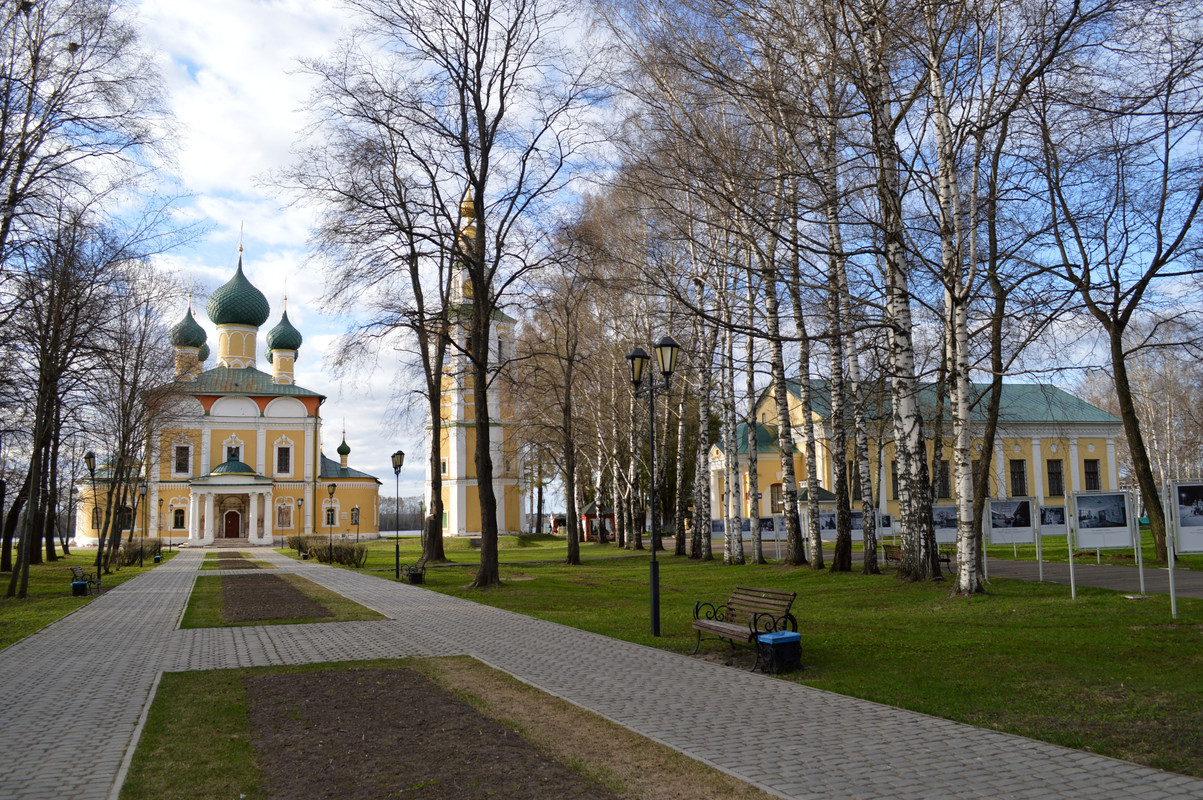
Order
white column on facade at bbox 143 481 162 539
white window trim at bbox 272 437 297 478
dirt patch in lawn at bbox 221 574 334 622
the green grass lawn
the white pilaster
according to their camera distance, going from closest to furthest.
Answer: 1. dirt patch in lawn at bbox 221 574 334 622
2. the green grass lawn
3. white column on facade at bbox 143 481 162 539
4. the white pilaster
5. white window trim at bbox 272 437 297 478

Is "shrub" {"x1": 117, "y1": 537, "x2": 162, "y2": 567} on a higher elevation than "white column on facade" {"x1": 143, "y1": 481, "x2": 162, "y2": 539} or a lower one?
lower

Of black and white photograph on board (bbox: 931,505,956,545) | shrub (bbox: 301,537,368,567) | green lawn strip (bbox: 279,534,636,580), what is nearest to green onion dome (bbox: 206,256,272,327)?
green lawn strip (bbox: 279,534,636,580)

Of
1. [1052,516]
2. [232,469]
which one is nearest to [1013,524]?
[1052,516]

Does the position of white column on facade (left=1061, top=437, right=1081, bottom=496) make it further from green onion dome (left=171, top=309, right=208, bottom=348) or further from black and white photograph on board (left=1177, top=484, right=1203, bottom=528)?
green onion dome (left=171, top=309, right=208, bottom=348)

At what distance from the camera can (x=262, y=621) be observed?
14.0 meters

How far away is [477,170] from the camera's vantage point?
1970 cm

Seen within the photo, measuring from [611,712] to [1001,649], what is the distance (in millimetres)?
4845

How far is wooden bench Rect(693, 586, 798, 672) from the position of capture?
363 inches

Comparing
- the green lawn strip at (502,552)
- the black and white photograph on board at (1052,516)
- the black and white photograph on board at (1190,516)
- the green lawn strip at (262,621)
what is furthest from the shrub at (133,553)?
the black and white photograph on board at (1190,516)

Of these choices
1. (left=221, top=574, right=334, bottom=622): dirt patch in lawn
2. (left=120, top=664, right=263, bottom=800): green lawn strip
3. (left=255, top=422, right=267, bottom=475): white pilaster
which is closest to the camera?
(left=120, top=664, right=263, bottom=800): green lawn strip

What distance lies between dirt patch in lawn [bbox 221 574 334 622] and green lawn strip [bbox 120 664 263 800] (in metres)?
6.06

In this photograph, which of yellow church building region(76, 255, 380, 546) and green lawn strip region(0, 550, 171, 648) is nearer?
green lawn strip region(0, 550, 171, 648)

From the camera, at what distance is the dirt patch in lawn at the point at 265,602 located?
14.8m

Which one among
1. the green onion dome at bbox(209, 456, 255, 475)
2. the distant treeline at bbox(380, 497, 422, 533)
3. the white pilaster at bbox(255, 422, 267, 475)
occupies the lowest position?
the distant treeline at bbox(380, 497, 422, 533)
